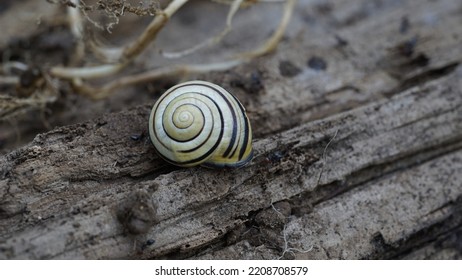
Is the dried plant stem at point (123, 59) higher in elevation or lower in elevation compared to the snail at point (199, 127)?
higher

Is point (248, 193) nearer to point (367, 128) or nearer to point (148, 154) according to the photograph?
point (148, 154)

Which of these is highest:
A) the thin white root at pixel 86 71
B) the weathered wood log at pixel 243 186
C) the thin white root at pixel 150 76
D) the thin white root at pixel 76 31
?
the thin white root at pixel 76 31

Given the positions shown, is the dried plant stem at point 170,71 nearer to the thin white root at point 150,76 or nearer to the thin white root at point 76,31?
the thin white root at point 150,76

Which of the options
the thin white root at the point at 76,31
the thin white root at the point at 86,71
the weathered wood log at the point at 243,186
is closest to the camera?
the weathered wood log at the point at 243,186

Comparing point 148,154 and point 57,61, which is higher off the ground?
point 57,61

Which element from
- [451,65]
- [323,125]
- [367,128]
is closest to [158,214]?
[323,125]

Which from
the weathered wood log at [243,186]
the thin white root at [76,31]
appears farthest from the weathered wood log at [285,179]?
Answer: the thin white root at [76,31]

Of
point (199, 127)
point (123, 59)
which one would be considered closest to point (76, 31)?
point (123, 59)

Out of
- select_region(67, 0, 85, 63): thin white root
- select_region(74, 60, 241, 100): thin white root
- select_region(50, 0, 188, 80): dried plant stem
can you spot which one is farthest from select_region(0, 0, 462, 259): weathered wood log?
select_region(67, 0, 85, 63): thin white root
